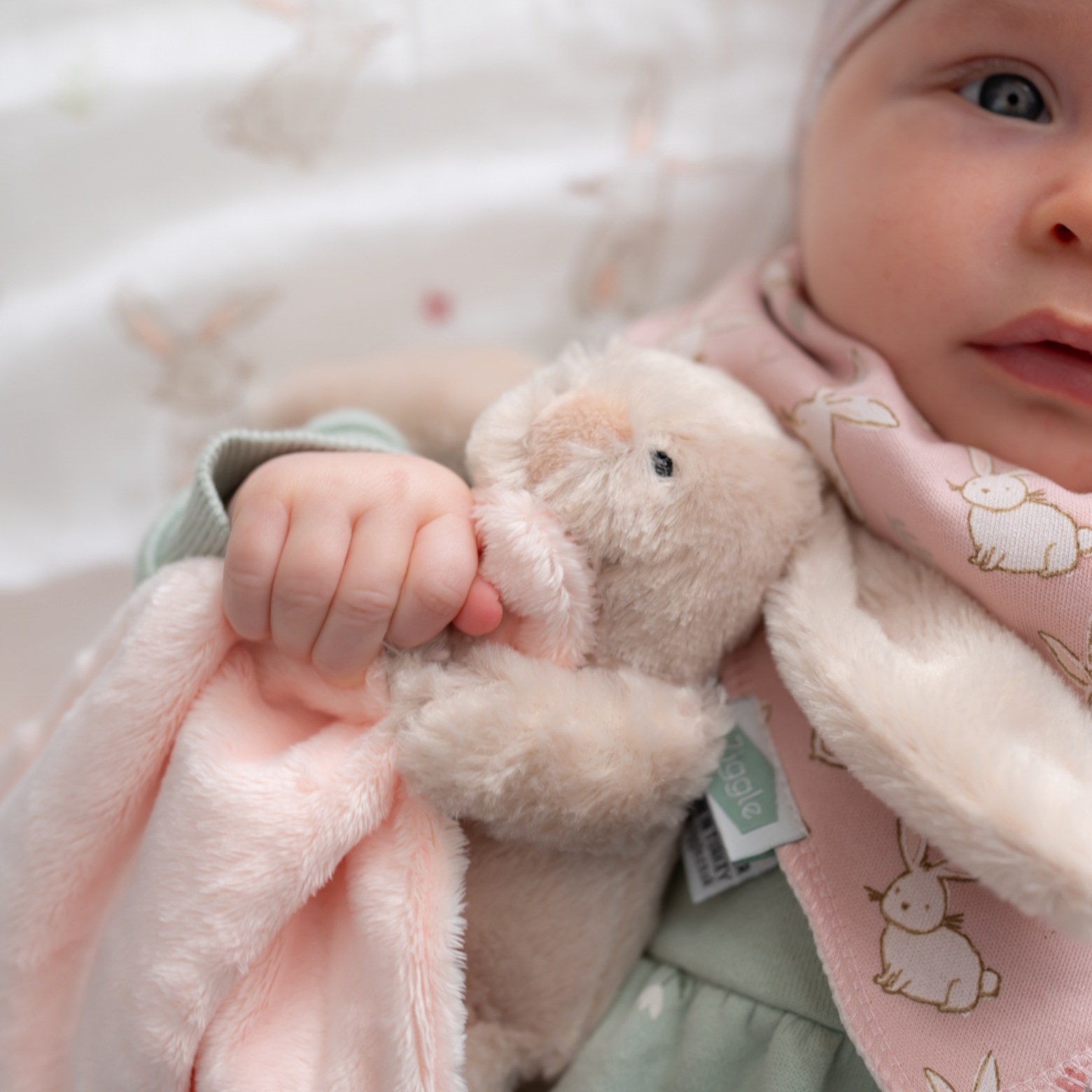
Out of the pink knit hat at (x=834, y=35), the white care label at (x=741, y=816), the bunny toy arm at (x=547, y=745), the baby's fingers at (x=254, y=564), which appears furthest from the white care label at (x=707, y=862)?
the pink knit hat at (x=834, y=35)

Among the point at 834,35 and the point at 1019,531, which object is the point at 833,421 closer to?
the point at 1019,531

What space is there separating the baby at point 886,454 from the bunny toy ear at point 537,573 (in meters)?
0.02

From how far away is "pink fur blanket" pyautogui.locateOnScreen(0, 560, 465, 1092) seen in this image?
543 mm

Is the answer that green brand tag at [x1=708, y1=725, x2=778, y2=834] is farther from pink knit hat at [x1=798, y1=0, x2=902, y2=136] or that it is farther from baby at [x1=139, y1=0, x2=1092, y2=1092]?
pink knit hat at [x1=798, y1=0, x2=902, y2=136]

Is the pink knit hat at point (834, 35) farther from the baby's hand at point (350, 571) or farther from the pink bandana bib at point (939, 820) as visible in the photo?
the baby's hand at point (350, 571)

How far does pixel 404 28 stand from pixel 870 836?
0.94 meters

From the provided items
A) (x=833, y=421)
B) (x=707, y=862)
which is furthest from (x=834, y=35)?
(x=707, y=862)

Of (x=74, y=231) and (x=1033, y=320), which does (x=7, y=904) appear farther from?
(x=1033, y=320)

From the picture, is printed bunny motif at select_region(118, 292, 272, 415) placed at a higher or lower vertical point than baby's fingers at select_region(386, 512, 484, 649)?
lower

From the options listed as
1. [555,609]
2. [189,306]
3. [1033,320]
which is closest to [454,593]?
[555,609]

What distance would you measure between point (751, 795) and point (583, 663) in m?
0.16

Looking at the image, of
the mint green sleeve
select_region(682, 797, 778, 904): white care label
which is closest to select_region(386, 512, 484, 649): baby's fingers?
the mint green sleeve

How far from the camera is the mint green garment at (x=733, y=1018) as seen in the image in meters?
0.63

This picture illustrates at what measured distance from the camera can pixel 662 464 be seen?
57 centimetres
